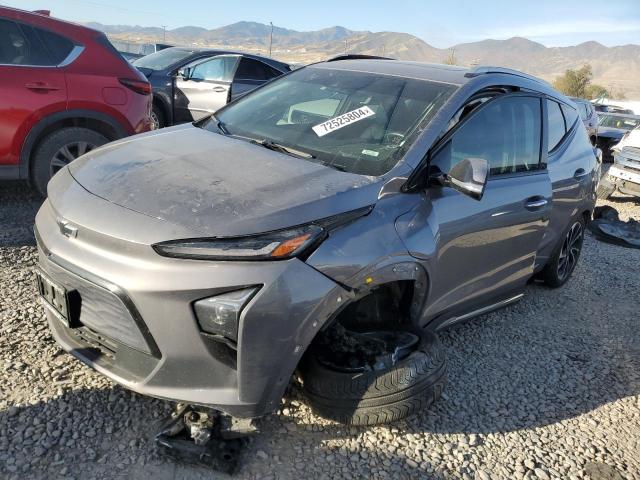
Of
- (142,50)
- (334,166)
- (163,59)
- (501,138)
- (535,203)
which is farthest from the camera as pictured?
(142,50)

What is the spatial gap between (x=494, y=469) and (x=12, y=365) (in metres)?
2.43

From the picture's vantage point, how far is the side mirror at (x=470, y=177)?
259 centimetres

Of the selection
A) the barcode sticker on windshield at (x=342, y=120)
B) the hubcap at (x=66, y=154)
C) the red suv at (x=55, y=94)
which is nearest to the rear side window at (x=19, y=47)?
the red suv at (x=55, y=94)

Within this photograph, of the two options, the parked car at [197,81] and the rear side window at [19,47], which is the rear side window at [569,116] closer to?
the rear side window at [19,47]

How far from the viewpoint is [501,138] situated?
340cm

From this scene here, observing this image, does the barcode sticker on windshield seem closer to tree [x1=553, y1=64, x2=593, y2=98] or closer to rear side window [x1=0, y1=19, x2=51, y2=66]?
rear side window [x1=0, y1=19, x2=51, y2=66]

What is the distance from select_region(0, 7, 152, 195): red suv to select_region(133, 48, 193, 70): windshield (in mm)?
4252

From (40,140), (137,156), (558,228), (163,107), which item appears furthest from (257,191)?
(163,107)

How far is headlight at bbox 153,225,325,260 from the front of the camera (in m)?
2.07

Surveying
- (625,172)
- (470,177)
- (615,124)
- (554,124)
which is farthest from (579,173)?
(615,124)

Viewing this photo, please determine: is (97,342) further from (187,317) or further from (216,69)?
(216,69)

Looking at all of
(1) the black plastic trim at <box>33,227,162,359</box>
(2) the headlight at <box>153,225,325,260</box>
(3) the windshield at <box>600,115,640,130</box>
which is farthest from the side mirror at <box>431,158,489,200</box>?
(3) the windshield at <box>600,115,640,130</box>

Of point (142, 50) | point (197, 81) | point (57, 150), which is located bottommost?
point (142, 50)

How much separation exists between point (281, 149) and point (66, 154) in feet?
9.67
